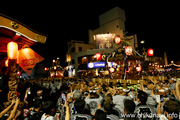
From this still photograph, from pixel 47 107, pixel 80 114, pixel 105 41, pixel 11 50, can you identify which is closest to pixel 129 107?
pixel 80 114

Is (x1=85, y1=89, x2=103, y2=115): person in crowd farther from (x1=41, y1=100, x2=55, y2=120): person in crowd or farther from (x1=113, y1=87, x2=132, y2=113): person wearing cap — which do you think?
(x1=41, y1=100, x2=55, y2=120): person in crowd

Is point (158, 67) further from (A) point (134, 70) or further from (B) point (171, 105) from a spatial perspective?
(B) point (171, 105)

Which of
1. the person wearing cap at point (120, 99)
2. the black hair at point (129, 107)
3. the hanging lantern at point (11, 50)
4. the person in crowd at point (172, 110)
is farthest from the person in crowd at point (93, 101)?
the hanging lantern at point (11, 50)

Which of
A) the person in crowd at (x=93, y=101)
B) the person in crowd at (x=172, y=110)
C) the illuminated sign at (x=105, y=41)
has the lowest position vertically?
the person in crowd at (x=93, y=101)

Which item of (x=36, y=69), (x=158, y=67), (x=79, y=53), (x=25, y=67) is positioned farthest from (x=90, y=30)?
(x=25, y=67)

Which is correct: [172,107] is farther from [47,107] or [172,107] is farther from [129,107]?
[47,107]

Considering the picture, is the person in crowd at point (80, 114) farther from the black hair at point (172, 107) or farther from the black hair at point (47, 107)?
the black hair at point (172, 107)

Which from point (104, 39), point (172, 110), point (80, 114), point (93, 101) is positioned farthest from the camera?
point (104, 39)

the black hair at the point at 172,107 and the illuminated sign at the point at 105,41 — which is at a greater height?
the illuminated sign at the point at 105,41

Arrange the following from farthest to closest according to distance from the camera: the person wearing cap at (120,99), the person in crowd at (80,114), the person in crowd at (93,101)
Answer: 1. the person wearing cap at (120,99)
2. the person in crowd at (93,101)
3. the person in crowd at (80,114)

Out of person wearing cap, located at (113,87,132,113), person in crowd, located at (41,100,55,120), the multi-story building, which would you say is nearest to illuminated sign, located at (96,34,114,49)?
the multi-story building

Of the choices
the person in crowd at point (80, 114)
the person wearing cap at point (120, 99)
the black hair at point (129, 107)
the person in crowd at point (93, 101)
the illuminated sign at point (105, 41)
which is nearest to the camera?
the black hair at point (129, 107)

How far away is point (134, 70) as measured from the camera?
1336 centimetres

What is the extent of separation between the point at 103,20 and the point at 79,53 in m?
12.0
